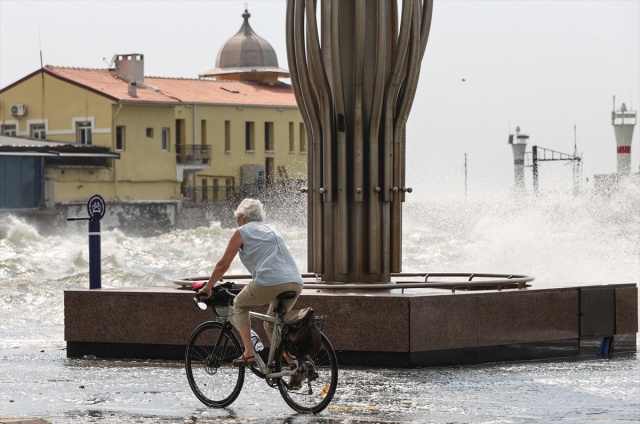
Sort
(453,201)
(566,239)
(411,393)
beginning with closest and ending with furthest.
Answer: (411,393)
(566,239)
(453,201)

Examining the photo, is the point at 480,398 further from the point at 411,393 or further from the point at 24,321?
the point at 24,321

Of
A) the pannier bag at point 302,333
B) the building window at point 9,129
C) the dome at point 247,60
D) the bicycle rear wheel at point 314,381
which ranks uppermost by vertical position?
the dome at point 247,60

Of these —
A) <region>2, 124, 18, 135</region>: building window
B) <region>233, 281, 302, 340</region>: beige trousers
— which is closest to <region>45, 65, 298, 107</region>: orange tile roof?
<region>2, 124, 18, 135</region>: building window

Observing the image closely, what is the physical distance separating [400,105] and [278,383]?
5512 mm

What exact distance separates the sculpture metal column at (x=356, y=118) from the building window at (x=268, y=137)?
82.9 meters

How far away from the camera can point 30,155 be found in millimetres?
79312

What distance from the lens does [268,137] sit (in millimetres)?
99688

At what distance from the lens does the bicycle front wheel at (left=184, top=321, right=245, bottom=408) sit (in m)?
11.4

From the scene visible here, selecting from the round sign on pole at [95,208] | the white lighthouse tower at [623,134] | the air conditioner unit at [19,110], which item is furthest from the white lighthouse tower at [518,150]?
the round sign on pole at [95,208]

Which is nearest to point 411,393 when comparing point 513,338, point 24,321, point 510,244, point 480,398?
point 480,398

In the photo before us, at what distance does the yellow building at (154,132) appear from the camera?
8681cm

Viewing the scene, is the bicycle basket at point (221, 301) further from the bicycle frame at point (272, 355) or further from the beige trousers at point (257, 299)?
the bicycle frame at point (272, 355)

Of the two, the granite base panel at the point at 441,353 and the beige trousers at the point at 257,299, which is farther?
the granite base panel at the point at 441,353

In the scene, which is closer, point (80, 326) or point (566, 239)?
point (80, 326)
